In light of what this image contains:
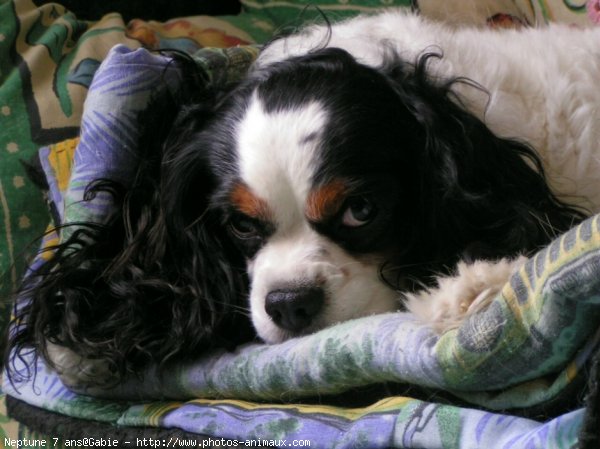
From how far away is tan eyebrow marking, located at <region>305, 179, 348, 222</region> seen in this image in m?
1.13

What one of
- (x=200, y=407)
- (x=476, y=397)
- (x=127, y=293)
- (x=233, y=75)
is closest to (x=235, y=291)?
(x=127, y=293)

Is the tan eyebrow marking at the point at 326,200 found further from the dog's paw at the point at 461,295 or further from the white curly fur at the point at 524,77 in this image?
the white curly fur at the point at 524,77

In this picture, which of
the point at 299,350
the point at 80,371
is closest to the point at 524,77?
the point at 299,350

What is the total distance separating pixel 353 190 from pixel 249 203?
0.52ft

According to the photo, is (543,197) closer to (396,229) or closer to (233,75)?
(396,229)

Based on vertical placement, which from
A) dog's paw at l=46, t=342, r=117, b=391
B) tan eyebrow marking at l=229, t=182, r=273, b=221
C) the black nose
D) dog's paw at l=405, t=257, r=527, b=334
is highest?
dog's paw at l=405, t=257, r=527, b=334

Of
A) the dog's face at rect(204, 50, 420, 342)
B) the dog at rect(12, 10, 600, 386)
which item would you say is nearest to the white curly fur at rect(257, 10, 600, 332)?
the dog at rect(12, 10, 600, 386)

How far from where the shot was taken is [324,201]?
44.7 inches

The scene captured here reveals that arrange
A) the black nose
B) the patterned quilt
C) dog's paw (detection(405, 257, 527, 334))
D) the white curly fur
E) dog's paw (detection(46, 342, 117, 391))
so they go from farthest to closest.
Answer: the white curly fur
dog's paw (detection(46, 342, 117, 391))
the black nose
dog's paw (detection(405, 257, 527, 334))
the patterned quilt

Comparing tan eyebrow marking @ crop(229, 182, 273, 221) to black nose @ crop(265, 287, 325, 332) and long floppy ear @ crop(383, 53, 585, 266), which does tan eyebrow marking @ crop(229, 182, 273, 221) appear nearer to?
black nose @ crop(265, 287, 325, 332)

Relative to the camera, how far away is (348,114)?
1.17 metres

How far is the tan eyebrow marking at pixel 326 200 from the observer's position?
3.70ft

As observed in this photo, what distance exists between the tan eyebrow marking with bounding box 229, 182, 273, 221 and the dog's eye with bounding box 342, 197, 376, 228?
4.5 inches

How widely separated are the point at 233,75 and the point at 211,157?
32cm
